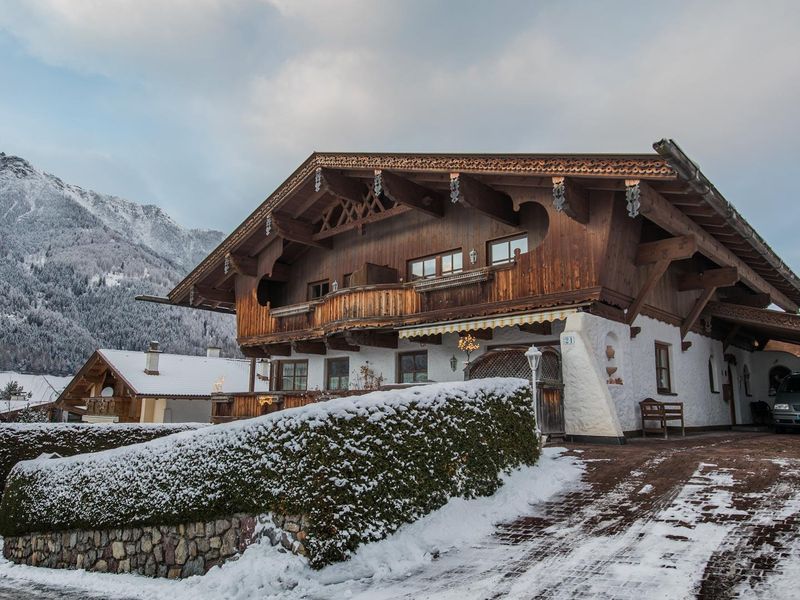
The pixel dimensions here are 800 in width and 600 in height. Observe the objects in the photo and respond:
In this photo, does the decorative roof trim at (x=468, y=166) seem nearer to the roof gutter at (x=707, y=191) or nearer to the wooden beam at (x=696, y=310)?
the roof gutter at (x=707, y=191)

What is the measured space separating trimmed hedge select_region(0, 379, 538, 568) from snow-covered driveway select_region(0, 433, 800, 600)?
0.31 metres

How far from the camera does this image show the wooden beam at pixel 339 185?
18.2m

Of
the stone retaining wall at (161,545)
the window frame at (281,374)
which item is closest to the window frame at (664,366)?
the window frame at (281,374)

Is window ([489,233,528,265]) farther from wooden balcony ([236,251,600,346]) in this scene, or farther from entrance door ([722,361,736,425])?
entrance door ([722,361,736,425])

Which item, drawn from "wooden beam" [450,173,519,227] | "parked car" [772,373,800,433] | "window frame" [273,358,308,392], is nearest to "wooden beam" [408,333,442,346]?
"wooden beam" [450,173,519,227]

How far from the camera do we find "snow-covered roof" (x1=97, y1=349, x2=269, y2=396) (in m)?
28.2

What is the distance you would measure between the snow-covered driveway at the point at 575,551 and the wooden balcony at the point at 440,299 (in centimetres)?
589

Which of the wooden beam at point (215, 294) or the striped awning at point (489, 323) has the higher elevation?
the wooden beam at point (215, 294)

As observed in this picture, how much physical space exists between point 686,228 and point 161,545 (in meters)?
12.2

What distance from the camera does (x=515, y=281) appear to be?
15258 mm

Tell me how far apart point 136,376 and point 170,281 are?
107 m

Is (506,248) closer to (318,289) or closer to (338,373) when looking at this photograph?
(338,373)

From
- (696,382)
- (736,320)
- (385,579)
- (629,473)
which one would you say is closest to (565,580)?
(385,579)

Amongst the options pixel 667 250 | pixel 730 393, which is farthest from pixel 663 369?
pixel 730 393
